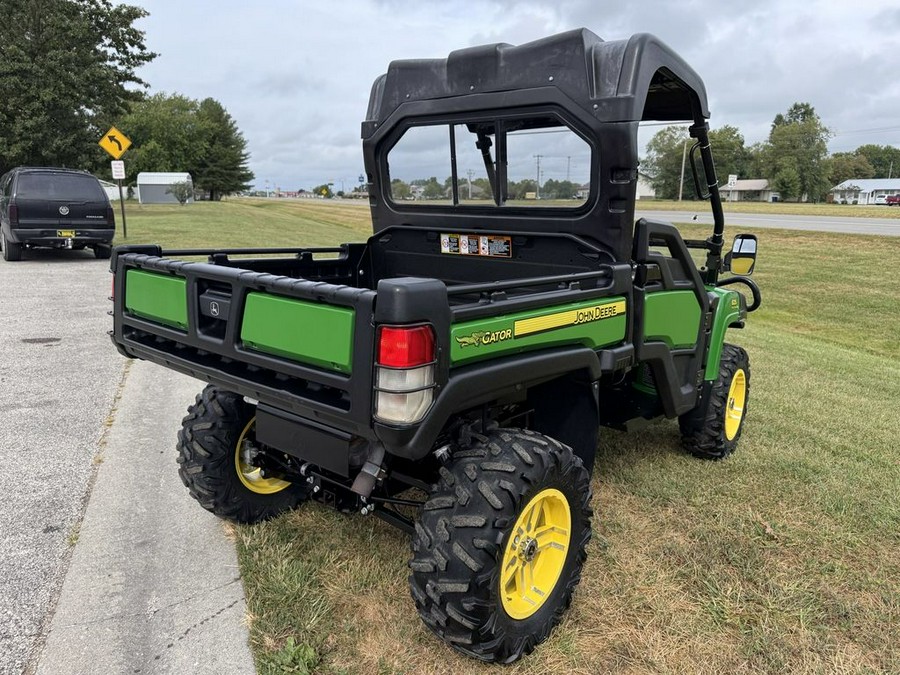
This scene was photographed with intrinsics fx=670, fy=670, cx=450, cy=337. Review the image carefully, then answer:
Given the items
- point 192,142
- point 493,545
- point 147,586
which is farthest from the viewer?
point 192,142

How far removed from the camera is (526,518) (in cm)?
257

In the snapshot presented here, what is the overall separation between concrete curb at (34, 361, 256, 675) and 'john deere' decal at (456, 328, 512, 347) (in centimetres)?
144

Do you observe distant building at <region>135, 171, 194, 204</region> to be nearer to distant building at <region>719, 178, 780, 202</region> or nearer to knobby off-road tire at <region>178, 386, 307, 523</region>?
knobby off-road tire at <region>178, 386, 307, 523</region>

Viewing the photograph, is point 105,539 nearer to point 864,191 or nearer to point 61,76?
point 61,76

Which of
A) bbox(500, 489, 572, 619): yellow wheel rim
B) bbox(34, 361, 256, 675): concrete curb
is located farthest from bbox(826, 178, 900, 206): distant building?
bbox(34, 361, 256, 675): concrete curb

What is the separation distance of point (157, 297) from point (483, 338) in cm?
154

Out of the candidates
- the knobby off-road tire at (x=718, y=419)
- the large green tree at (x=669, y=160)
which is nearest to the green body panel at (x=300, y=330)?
the large green tree at (x=669, y=160)

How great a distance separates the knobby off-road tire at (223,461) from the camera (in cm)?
327

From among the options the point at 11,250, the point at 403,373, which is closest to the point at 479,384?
the point at 403,373

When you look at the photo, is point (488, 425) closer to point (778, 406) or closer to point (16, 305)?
point (778, 406)

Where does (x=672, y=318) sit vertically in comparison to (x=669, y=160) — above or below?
below

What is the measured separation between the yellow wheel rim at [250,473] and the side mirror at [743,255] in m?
2.96

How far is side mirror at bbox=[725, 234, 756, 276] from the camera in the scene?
406 centimetres

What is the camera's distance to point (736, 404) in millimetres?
4715
